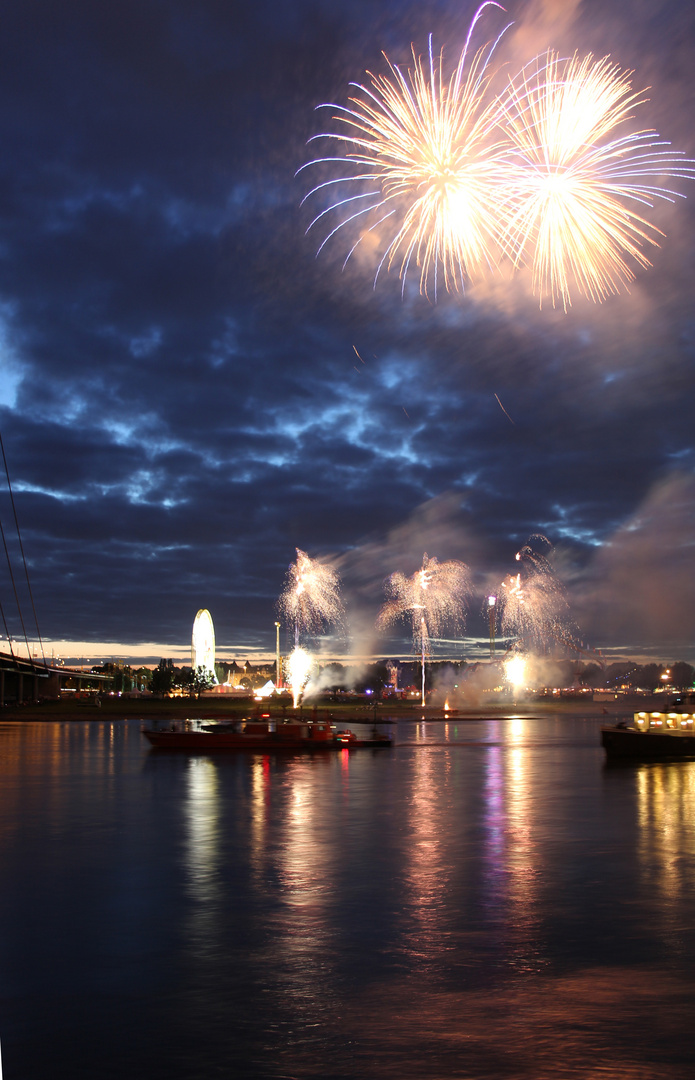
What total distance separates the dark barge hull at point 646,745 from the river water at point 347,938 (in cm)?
2673

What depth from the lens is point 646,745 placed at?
66.9 meters

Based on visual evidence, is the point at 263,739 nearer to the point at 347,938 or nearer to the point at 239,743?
the point at 239,743

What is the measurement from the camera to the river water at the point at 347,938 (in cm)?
1149

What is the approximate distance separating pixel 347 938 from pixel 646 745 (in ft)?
180

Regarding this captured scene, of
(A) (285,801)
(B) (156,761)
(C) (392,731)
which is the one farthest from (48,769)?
(C) (392,731)

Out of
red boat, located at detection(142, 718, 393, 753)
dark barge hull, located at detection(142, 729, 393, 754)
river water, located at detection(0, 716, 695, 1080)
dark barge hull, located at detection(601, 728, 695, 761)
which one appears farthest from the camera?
red boat, located at detection(142, 718, 393, 753)

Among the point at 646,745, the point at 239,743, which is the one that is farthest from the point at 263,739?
the point at 646,745

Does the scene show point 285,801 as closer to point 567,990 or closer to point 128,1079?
point 567,990

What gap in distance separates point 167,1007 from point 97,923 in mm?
6036

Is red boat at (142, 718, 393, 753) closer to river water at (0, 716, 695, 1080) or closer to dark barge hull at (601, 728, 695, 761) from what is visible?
dark barge hull at (601, 728, 695, 761)

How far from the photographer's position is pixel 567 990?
13.8 meters

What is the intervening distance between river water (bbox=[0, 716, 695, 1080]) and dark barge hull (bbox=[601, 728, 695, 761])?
26726mm

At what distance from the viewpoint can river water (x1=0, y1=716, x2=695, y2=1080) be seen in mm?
11492

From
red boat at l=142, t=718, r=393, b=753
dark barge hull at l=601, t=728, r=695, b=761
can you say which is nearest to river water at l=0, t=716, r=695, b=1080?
dark barge hull at l=601, t=728, r=695, b=761
